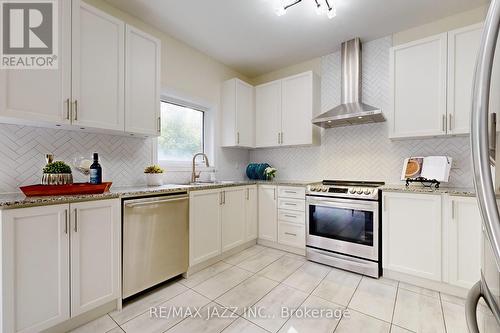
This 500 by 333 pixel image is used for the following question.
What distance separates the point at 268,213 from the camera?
3205 mm

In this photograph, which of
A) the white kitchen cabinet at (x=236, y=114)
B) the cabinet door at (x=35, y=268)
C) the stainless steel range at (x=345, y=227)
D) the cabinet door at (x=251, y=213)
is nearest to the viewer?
the cabinet door at (x=35, y=268)

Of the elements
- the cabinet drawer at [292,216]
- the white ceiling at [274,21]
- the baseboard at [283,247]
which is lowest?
the baseboard at [283,247]

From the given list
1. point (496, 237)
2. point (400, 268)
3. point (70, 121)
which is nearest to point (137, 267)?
point (70, 121)

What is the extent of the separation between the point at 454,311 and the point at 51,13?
377 centimetres

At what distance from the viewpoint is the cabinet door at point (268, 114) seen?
3469 mm

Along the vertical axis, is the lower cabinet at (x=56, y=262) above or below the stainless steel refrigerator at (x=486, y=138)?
below

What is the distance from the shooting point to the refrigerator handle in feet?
1.42

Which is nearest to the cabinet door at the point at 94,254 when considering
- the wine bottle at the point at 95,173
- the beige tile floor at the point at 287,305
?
the beige tile floor at the point at 287,305

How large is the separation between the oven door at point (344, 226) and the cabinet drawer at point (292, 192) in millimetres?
128

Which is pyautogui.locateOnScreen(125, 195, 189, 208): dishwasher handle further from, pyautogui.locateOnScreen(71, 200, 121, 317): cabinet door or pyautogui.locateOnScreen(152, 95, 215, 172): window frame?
pyautogui.locateOnScreen(152, 95, 215, 172): window frame

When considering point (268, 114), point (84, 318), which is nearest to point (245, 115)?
point (268, 114)

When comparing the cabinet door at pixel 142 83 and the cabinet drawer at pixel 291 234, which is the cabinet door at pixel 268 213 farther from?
the cabinet door at pixel 142 83

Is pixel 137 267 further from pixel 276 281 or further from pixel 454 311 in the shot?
pixel 454 311

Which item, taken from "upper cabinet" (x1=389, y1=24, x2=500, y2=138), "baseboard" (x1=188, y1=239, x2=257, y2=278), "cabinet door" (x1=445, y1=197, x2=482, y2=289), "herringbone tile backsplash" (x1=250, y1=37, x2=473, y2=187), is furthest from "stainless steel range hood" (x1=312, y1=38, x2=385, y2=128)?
"baseboard" (x1=188, y1=239, x2=257, y2=278)
